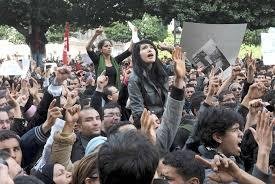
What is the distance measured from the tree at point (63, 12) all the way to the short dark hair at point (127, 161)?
74.3ft

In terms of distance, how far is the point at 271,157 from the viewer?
145 inches

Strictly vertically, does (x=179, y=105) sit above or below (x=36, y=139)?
above

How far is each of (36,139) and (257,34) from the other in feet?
98.4

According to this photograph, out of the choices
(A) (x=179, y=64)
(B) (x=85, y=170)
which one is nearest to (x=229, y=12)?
(A) (x=179, y=64)

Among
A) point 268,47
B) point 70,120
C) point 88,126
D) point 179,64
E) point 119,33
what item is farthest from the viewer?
point 119,33

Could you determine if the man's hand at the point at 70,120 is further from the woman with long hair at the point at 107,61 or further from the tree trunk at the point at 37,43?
the tree trunk at the point at 37,43

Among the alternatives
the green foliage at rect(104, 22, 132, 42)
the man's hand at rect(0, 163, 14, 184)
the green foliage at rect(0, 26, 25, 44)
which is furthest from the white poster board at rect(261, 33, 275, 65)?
the green foliage at rect(0, 26, 25, 44)

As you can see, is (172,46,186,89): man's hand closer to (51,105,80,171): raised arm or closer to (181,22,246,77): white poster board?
(51,105,80,171): raised arm

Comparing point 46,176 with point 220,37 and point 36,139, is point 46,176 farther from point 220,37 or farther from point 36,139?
point 220,37

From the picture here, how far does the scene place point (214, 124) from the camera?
3861 millimetres

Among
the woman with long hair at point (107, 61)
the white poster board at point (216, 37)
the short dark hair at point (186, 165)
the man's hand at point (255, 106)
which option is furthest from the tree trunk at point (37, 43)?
the short dark hair at point (186, 165)

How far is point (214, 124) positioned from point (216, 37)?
721cm

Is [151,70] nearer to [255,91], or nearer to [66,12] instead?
[255,91]

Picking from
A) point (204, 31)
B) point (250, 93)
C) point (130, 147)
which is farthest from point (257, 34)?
point (130, 147)
